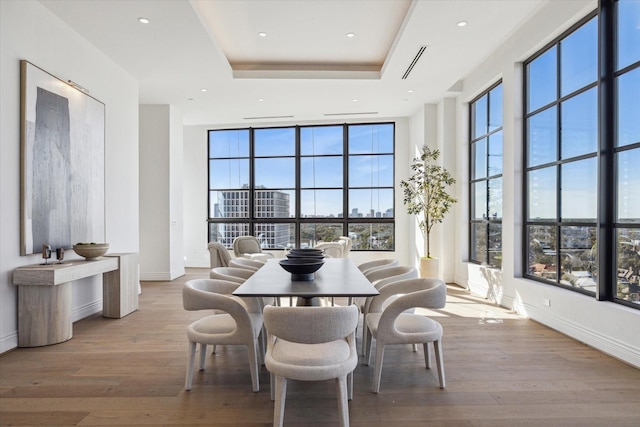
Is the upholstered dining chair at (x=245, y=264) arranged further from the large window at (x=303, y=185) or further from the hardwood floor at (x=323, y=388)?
the large window at (x=303, y=185)

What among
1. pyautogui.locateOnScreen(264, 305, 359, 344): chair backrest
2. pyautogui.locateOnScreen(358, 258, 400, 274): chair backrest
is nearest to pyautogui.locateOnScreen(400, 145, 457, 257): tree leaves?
pyautogui.locateOnScreen(358, 258, 400, 274): chair backrest

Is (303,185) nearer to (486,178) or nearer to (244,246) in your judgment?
(244,246)

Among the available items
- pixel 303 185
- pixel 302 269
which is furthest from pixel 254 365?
pixel 303 185

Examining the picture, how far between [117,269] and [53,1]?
304 centimetres

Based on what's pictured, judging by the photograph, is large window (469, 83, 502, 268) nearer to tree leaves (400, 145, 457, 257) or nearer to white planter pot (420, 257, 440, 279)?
tree leaves (400, 145, 457, 257)

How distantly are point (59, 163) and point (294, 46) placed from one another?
3439 millimetres

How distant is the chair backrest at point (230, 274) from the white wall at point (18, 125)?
2015 millimetres

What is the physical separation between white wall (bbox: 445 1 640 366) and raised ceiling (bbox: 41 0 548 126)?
0.27 meters

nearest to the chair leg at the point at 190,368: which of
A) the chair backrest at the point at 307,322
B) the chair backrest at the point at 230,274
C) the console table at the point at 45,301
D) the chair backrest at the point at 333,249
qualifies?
the chair backrest at the point at 230,274

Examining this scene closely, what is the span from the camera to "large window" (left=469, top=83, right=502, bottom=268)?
581 cm

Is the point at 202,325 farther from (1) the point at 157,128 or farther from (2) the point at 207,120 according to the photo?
(2) the point at 207,120

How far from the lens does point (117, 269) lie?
4.79 metres

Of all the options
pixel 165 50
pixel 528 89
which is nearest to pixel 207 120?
pixel 165 50

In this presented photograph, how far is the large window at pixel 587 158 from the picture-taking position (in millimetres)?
3486
